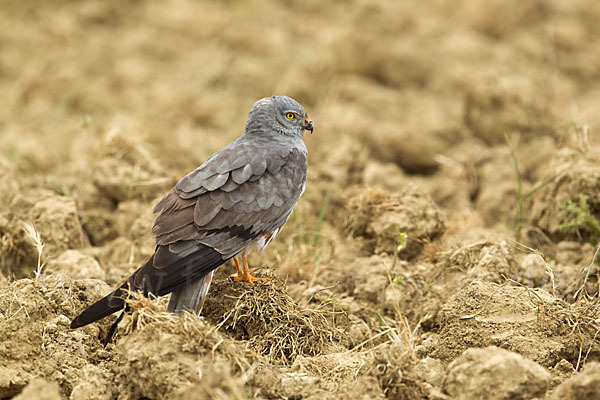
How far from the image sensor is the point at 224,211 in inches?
161

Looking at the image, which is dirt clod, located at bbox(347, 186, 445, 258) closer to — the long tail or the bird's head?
the bird's head

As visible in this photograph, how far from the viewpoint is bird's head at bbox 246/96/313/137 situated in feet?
15.4

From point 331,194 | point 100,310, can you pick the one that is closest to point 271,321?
point 100,310

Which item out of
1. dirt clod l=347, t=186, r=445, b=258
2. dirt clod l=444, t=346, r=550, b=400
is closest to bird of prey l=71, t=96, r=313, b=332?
dirt clod l=347, t=186, r=445, b=258

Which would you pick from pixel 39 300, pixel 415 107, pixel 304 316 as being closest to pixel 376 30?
pixel 415 107

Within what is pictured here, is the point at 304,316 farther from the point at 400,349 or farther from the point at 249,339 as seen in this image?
the point at 400,349

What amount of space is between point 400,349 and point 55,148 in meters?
5.39

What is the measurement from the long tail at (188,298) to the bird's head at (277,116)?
128 centimetres

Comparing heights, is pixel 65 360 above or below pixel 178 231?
below

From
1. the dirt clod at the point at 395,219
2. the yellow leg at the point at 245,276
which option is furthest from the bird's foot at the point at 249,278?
the dirt clod at the point at 395,219

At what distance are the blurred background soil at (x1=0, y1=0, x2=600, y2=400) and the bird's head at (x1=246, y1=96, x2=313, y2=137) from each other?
0.96 metres

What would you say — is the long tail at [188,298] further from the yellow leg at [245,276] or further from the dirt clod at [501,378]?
the dirt clod at [501,378]

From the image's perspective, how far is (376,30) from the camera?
9.22 meters

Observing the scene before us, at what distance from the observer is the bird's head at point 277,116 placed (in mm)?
4684
